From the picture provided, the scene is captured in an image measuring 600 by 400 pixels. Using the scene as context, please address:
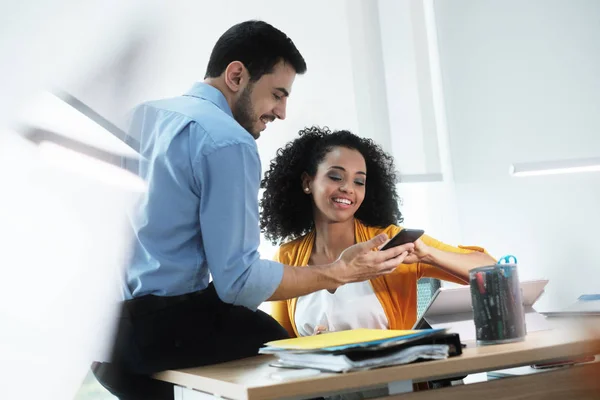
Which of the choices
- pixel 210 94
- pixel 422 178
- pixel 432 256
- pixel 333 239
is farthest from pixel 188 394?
pixel 422 178

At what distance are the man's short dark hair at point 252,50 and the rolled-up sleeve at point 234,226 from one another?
48 cm

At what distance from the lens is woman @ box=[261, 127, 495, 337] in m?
1.97

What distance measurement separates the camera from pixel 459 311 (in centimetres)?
146

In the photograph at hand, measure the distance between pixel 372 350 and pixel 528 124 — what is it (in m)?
2.86

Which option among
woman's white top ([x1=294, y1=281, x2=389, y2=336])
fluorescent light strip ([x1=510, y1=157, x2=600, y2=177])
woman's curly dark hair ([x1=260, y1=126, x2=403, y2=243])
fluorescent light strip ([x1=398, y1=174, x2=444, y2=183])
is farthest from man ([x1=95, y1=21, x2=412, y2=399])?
fluorescent light strip ([x1=398, y1=174, x2=444, y2=183])

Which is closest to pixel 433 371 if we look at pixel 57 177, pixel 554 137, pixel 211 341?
pixel 211 341

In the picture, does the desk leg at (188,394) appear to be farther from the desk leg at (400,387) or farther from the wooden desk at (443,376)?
the desk leg at (400,387)

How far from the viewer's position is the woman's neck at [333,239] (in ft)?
7.13

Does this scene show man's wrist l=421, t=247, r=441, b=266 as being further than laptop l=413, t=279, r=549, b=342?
Yes

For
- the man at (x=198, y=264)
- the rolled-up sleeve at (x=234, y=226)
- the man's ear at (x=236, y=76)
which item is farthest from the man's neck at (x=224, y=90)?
the rolled-up sleeve at (x=234, y=226)

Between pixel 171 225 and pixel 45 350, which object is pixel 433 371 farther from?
pixel 45 350

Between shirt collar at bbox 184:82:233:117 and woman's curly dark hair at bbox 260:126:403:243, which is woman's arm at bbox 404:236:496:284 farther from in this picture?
shirt collar at bbox 184:82:233:117

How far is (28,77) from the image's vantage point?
92.7 inches

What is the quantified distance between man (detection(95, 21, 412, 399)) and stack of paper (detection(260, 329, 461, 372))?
0.29m
